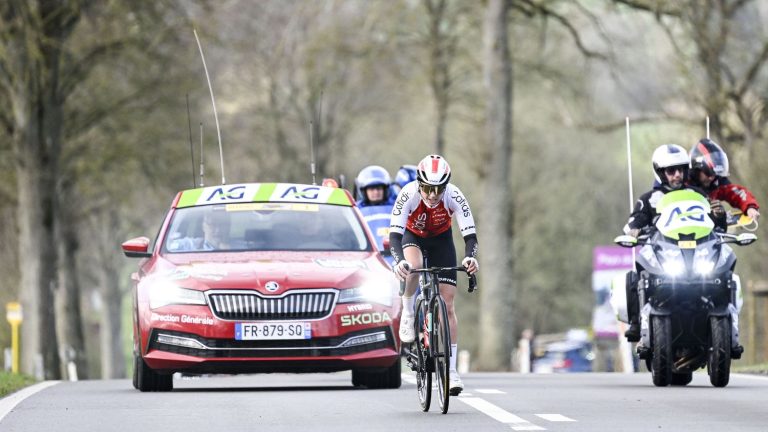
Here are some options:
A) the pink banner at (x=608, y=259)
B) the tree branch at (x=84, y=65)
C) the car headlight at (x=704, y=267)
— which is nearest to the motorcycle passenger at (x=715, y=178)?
the car headlight at (x=704, y=267)

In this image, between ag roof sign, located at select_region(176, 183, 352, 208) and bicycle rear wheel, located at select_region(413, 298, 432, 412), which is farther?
ag roof sign, located at select_region(176, 183, 352, 208)

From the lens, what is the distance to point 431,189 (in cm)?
1230

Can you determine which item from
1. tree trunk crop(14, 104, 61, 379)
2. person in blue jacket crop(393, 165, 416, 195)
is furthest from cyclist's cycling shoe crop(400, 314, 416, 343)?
tree trunk crop(14, 104, 61, 379)

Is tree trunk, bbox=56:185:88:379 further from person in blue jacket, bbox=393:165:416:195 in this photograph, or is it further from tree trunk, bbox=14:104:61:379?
person in blue jacket, bbox=393:165:416:195

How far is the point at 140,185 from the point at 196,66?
15.9ft

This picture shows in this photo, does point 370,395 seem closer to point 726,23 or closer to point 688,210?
point 688,210

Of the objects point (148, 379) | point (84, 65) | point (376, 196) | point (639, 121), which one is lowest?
point (148, 379)

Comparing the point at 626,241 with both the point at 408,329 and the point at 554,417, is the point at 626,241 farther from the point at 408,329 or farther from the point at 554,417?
the point at 554,417

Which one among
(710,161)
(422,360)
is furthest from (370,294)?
(710,161)

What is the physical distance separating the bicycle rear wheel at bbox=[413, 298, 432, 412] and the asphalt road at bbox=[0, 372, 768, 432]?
0.45 ft

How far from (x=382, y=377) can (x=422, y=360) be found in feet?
10.6

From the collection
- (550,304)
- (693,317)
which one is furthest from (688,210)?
(550,304)

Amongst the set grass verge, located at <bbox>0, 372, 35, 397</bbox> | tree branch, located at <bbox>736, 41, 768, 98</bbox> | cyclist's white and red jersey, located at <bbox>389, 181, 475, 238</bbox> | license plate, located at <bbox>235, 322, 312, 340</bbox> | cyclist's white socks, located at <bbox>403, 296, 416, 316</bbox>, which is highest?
tree branch, located at <bbox>736, 41, 768, 98</bbox>

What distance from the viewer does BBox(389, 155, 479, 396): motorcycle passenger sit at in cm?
1216
